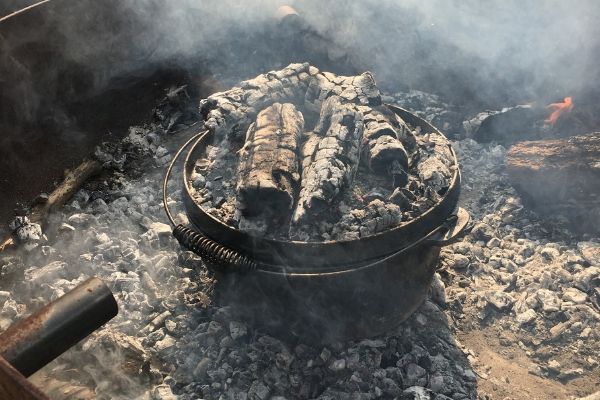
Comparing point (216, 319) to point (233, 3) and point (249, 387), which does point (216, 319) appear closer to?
point (249, 387)

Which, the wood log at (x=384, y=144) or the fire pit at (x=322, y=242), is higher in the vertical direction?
the wood log at (x=384, y=144)

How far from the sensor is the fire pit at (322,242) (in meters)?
3.13

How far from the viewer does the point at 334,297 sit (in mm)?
3303

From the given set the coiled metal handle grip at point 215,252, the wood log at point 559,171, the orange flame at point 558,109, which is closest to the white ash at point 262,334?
the wood log at point 559,171

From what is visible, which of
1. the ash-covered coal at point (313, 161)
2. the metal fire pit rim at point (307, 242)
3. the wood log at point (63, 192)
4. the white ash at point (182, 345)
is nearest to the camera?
the metal fire pit rim at point (307, 242)

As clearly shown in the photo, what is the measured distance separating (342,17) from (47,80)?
491 cm

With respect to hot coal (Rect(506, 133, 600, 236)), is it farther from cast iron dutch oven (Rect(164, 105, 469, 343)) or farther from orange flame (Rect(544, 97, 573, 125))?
cast iron dutch oven (Rect(164, 105, 469, 343))

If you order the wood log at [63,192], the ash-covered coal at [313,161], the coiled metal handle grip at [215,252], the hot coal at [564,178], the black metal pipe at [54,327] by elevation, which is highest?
the black metal pipe at [54,327]

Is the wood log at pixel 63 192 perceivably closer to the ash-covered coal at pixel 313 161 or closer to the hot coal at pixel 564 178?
the ash-covered coal at pixel 313 161

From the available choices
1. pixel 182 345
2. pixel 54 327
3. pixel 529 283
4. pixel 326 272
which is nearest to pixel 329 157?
pixel 326 272

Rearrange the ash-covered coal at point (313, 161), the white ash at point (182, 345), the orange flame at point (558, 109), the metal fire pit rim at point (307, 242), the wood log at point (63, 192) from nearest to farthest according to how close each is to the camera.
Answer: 1. the metal fire pit rim at point (307, 242)
2. the ash-covered coal at point (313, 161)
3. the white ash at point (182, 345)
4. the wood log at point (63, 192)
5. the orange flame at point (558, 109)

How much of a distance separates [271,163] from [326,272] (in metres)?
0.93

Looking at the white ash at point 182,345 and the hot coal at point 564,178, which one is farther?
the hot coal at point 564,178

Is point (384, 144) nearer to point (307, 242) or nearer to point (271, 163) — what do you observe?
point (271, 163)
